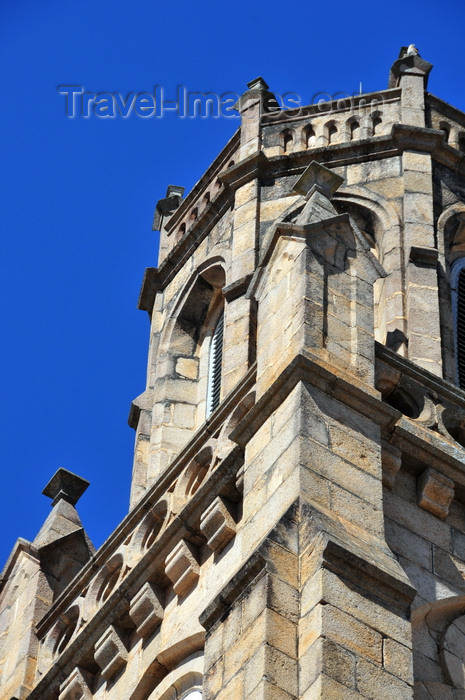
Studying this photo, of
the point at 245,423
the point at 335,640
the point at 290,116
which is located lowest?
the point at 335,640

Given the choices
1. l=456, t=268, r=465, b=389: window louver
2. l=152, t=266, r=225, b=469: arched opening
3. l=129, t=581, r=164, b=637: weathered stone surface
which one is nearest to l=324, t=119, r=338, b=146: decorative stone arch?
l=152, t=266, r=225, b=469: arched opening

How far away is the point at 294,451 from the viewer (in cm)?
1350

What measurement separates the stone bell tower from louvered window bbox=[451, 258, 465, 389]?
3 centimetres

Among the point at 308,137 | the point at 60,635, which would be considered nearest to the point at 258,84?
the point at 308,137

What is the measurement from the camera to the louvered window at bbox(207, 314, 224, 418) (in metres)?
20.0

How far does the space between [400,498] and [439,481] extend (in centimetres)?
39

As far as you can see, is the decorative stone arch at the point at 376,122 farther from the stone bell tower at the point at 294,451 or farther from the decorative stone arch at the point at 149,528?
the decorative stone arch at the point at 149,528

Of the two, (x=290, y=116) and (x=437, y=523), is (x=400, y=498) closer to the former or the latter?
(x=437, y=523)

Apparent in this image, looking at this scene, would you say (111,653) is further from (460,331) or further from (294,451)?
(460,331)

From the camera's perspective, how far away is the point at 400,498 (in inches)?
565

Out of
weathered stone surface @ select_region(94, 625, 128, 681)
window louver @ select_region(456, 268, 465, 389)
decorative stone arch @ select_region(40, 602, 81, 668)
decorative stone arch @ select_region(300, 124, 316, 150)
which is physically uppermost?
decorative stone arch @ select_region(300, 124, 316, 150)

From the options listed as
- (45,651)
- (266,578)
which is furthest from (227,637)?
(45,651)

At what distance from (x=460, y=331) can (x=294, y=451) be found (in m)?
5.95

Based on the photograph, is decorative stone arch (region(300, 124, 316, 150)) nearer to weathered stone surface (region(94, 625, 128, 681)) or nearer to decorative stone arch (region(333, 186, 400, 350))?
decorative stone arch (region(333, 186, 400, 350))
